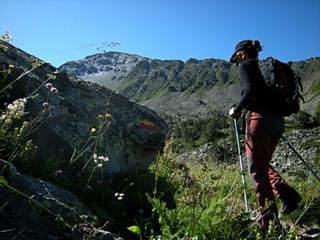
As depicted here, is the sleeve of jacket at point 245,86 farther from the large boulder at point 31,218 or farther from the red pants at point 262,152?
the large boulder at point 31,218

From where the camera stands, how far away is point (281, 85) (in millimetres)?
5016

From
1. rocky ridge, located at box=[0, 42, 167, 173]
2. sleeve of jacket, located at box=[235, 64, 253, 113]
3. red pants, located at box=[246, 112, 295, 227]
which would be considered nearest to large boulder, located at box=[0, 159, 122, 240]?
rocky ridge, located at box=[0, 42, 167, 173]

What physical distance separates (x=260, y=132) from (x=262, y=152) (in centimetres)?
25

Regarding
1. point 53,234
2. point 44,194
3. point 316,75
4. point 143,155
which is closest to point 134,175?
point 143,155

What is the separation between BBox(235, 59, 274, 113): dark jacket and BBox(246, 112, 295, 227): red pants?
0.36 ft

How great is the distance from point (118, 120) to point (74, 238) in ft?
12.9

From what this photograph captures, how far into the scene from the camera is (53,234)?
2748 mm

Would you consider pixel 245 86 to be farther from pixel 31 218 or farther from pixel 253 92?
pixel 31 218

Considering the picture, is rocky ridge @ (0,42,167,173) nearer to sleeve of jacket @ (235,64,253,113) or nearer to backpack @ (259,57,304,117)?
sleeve of jacket @ (235,64,253,113)

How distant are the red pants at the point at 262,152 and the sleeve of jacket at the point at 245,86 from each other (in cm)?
18

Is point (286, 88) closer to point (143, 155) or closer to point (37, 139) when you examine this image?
point (143, 155)

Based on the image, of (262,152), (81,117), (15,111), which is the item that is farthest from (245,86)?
(15,111)

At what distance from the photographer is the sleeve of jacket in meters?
5.00

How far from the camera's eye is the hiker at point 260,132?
4850 millimetres
